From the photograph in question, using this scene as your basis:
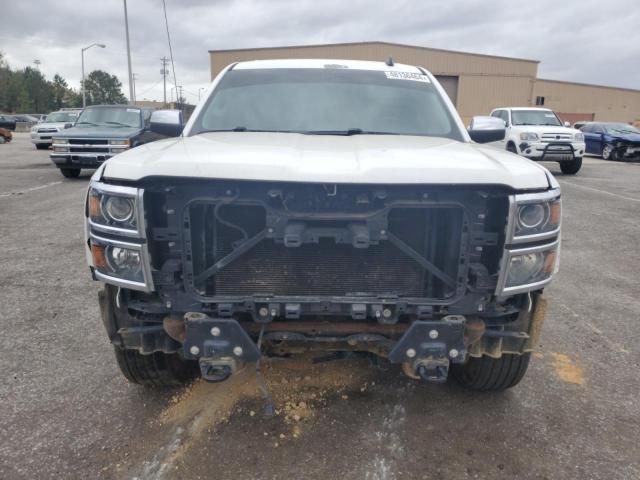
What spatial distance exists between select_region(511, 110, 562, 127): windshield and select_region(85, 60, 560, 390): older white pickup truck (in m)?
13.2

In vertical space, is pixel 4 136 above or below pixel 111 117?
below

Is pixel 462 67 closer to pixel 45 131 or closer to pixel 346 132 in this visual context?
pixel 45 131

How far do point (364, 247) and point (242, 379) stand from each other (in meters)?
1.46

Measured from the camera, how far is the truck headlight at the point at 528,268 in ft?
6.86

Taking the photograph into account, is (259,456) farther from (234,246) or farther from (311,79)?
(311,79)

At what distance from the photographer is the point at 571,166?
47.2 ft

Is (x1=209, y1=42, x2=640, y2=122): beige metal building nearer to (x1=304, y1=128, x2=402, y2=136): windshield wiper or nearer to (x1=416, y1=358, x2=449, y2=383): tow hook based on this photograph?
(x1=304, y1=128, x2=402, y2=136): windshield wiper

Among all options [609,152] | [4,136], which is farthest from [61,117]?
[609,152]

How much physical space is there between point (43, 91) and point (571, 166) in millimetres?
85696

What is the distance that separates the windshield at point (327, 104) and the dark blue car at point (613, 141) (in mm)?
18525

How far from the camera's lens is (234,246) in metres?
2.23

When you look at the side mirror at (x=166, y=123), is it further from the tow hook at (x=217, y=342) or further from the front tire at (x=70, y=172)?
the front tire at (x=70, y=172)

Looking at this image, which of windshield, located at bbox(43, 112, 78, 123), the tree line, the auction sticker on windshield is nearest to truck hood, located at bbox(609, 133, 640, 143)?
the auction sticker on windshield

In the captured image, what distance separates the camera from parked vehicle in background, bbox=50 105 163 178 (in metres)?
11.1
